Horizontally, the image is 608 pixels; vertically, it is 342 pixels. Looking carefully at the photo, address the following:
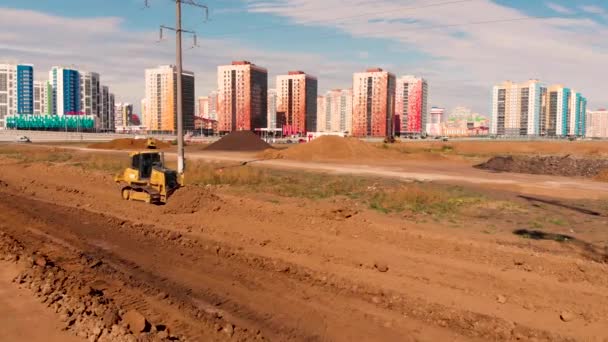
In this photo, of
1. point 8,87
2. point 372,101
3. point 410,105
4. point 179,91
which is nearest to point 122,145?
point 179,91

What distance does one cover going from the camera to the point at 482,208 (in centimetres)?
1634

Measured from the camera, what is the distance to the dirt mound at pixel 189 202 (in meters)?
14.4

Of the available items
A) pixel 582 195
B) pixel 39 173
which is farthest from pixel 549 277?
pixel 39 173

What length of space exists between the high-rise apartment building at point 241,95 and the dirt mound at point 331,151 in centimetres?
8967

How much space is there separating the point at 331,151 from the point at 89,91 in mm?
127988

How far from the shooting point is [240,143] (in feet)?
188

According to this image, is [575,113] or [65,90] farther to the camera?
[575,113]

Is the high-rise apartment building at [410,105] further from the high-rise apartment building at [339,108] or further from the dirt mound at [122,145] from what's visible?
the dirt mound at [122,145]

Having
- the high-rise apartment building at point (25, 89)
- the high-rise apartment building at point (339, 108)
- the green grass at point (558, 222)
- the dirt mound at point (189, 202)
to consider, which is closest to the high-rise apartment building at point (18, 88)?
the high-rise apartment building at point (25, 89)

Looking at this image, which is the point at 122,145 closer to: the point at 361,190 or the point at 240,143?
the point at 240,143

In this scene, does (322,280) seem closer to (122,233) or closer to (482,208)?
(122,233)

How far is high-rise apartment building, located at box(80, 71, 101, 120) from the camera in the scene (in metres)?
147

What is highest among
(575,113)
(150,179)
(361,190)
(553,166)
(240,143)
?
(575,113)

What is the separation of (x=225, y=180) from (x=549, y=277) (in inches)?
641
